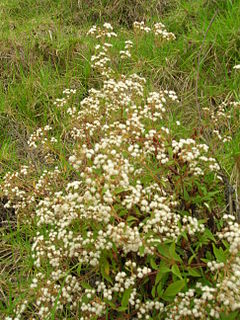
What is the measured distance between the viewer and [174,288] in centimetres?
234

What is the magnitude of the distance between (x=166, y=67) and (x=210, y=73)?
0.56m

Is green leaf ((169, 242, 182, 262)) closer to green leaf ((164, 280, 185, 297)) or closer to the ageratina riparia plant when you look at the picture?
the ageratina riparia plant

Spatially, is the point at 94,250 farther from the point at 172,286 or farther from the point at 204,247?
the point at 204,247

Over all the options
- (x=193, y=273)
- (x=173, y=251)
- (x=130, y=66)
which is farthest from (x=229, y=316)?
(x=130, y=66)

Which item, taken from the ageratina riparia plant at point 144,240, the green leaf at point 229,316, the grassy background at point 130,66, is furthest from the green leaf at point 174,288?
the grassy background at point 130,66

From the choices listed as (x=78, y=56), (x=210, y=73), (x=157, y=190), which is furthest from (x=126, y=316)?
(x=78, y=56)

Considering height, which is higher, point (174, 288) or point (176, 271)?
point (176, 271)

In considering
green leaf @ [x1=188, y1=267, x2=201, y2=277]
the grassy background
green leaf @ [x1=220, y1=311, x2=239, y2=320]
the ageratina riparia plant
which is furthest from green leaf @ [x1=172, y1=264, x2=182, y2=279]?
the grassy background

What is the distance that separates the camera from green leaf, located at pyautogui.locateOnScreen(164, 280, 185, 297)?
7.59ft

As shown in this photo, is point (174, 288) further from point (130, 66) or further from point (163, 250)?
point (130, 66)

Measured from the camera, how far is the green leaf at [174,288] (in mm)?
2312

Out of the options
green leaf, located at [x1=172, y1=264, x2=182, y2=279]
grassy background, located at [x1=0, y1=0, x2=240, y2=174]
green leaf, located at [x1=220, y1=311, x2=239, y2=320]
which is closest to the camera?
green leaf, located at [x1=220, y1=311, x2=239, y2=320]

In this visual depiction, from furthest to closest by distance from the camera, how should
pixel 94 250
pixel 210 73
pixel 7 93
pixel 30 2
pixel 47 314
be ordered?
pixel 30 2 < pixel 7 93 < pixel 210 73 < pixel 47 314 < pixel 94 250

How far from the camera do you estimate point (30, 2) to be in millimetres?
7180
